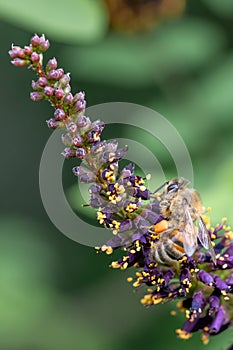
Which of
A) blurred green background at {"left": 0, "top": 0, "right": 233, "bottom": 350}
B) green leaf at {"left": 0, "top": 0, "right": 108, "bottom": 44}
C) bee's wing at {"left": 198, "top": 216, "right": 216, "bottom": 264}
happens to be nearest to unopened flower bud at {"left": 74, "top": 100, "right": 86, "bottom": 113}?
bee's wing at {"left": 198, "top": 216, "right": 216, "bottom": 264}

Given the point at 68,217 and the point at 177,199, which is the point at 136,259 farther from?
the point at 68,217

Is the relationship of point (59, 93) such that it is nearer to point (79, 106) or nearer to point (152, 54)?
point (79, 106)

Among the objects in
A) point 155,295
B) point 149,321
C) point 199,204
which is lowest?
point 155,295

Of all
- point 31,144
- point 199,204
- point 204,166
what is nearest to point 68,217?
point 204,166

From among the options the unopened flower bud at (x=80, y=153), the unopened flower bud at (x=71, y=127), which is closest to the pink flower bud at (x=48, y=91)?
the unopened flower bud at (x=71, y=127)

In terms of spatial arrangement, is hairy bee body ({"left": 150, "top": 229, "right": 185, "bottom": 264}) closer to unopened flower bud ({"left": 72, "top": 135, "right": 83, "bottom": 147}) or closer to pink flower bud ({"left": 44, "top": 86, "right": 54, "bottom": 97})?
unopened flower bud ({"left": 72, "top": 135, "right": 83, "bottom": 147})

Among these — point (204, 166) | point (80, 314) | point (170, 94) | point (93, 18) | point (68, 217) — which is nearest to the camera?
point (93, 18)

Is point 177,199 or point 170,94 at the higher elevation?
point 170,94

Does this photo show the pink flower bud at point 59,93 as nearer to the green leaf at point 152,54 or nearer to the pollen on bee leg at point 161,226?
the pollen on bee leg at point 161,226
